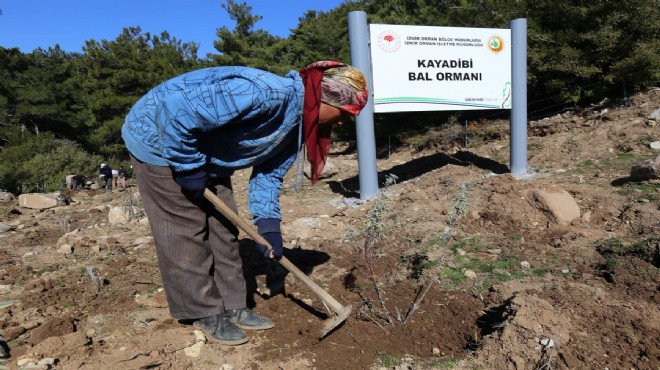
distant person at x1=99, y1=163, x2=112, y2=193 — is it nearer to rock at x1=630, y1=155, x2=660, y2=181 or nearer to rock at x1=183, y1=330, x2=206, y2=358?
rock at x1=183, y1=330, x2=206, y2=358

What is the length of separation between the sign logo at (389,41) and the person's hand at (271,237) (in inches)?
150

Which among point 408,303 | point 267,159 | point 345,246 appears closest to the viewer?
point 267,159

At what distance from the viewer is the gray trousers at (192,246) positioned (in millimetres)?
2418

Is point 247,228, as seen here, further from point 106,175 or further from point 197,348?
point 106,175

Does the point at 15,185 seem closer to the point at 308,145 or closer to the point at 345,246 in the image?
the point at 345,246

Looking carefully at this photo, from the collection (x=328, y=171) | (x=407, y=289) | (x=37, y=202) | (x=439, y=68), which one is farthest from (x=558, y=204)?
(x=37, y=202)

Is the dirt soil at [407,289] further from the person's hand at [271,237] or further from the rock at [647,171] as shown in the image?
the person's hand at [271,237]

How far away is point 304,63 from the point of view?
67.4 ft

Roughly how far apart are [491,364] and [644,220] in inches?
102

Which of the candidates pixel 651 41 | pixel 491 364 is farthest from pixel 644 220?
pixel 651 41

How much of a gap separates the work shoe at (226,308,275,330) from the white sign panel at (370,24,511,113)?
12.0ft

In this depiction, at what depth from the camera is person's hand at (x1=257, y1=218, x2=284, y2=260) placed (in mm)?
2635

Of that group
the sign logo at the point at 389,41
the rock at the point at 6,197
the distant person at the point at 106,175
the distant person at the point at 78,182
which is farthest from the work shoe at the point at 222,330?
the distant person at the point at 78,182

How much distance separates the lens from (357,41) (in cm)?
565
